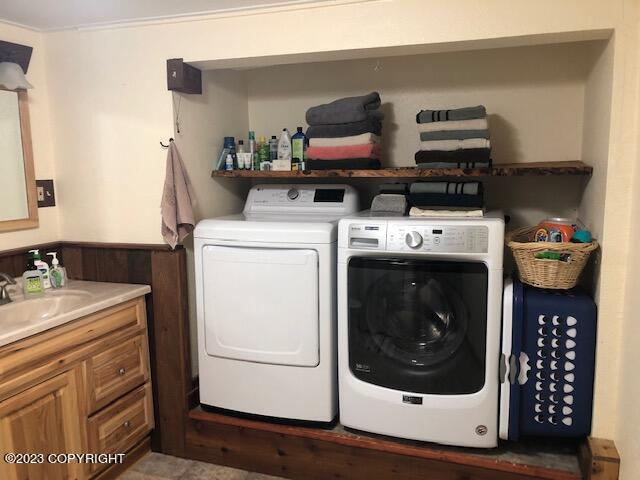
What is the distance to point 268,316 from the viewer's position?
223 cm

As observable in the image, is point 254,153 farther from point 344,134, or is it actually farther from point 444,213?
point 444,213

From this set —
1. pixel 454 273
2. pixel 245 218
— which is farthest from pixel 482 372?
pixel 245 218

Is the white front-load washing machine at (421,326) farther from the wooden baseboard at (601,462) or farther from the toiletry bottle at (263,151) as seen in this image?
the toiletry bottle at (263,151)

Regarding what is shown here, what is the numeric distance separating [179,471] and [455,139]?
2.01 metres

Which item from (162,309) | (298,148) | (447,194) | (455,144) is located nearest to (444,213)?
(447,194)

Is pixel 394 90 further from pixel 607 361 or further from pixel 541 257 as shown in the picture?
pixel 607 361

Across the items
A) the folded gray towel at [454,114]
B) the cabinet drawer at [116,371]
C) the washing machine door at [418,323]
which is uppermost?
the folded gray towel at [454,114]

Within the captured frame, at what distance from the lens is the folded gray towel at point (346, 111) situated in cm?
235

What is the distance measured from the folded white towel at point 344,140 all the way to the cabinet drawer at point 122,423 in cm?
146

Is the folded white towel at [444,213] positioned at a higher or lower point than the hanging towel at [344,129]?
lower

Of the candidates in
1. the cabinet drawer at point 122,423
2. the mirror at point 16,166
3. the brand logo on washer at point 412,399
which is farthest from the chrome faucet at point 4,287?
the brand logo on washer at point 412,399

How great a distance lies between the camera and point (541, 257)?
6.46 feet

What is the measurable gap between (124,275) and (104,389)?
22.6 inches

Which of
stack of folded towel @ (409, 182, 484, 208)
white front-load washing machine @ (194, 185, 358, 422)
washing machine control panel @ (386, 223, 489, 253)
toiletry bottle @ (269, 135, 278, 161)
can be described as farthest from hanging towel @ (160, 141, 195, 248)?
stack of folded towel @ (409, 182, 484, 208)
